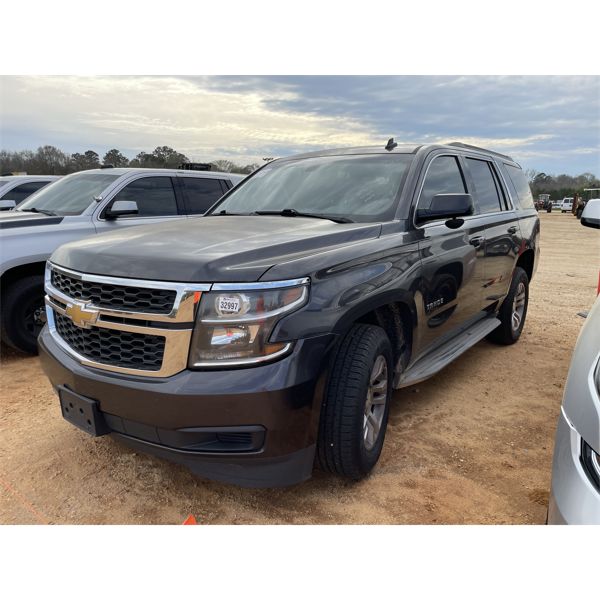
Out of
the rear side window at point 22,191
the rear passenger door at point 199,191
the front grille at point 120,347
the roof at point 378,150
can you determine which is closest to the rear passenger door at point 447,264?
the roof at point 378,150

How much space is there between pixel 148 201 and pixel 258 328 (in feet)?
15.2

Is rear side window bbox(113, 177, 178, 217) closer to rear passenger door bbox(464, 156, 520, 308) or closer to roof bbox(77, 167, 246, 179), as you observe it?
roof bbox(77, 167, 246, 179)

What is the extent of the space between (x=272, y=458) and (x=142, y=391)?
655 mm

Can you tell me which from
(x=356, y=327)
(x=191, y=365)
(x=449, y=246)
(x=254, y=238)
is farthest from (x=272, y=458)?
(x=449, y=246)

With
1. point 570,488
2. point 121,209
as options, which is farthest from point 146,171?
point 570,488

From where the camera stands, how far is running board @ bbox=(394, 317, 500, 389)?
3.27 metres

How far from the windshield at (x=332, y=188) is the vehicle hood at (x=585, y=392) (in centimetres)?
151

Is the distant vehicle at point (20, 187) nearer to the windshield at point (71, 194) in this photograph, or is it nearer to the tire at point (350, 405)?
the windshield at point (71, 194)

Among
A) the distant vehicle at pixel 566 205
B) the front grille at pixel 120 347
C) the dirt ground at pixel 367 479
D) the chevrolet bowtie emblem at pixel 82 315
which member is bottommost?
the distant vehicle at pixel 566 205

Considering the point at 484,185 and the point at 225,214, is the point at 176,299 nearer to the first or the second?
the point at 225,214

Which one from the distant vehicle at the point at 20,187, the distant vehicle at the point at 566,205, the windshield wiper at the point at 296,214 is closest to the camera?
the windshield wiper at the point at 296,214

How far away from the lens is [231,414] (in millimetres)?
2148

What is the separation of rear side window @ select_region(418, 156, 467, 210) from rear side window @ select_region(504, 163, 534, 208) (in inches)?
64.8

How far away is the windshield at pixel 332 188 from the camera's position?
3.38 metres
